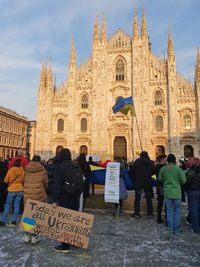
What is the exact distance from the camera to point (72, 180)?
4.69 m

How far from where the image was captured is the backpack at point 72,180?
4.64 m

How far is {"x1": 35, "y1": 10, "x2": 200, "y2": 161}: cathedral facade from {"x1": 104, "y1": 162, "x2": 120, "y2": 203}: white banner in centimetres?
2255

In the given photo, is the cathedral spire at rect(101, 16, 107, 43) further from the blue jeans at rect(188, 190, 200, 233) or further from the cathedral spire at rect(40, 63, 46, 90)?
the blue jeans at rect(188, 190, 200, 233)

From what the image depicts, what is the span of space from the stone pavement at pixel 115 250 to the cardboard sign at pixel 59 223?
12.2 inches

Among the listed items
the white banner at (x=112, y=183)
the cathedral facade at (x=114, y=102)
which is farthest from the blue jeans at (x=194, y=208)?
the cathedral facade at (x=114, y=102)

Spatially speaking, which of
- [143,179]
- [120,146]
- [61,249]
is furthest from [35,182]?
[120,146]

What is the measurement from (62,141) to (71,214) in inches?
1160

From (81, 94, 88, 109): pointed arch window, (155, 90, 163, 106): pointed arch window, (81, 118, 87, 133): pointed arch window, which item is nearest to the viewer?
(155, 90, 163, 106): pointed arch window

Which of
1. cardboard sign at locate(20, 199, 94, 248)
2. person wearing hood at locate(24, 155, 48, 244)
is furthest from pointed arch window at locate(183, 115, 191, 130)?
cardboard sign at locate(20, 199, 94, 248)

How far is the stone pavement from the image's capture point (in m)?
4.24

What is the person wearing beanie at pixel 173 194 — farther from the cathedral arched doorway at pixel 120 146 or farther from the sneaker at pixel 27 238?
the cathedral arched doorway at pixel 120 146

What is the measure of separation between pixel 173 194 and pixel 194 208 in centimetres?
87

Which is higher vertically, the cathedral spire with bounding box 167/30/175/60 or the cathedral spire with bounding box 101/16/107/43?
the cathedral spire with bounding box 101/16/107/43

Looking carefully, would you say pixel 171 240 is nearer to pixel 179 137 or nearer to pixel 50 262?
pixel 50 262
